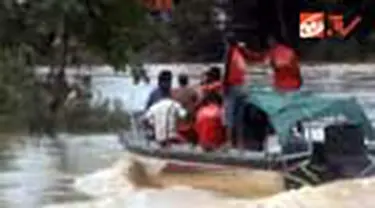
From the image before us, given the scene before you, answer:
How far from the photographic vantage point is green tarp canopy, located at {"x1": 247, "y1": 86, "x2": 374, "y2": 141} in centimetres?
1405

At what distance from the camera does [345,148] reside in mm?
13625

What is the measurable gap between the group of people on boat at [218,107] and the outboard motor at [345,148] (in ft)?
3.52

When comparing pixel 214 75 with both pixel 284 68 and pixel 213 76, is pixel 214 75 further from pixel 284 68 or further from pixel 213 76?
pixel 284 68

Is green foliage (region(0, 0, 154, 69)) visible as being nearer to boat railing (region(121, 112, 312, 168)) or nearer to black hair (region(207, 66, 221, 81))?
boat railing (region(121, 112, 312, 168))

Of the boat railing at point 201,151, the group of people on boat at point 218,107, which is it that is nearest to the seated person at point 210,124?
the group of people on boat at point 218,107

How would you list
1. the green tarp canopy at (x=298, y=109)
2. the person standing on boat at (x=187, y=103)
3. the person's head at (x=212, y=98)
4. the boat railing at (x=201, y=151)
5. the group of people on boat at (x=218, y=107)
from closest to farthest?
the boat railing at (x=201, y=151) → the green tarp canopy at (x=298, y=109) → the group of people on boat at (x=218, y=107) → the person's head at (x=212, y=98) → the person standing on boat at (x=187, y=103)

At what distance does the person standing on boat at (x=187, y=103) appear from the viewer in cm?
1547

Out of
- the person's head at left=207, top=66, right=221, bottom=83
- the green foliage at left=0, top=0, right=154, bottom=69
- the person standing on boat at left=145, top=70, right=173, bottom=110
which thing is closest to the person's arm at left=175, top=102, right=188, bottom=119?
the person standing on boat at left=145, top=70, right=173, bottom=110

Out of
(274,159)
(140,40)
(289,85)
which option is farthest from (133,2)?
(289,85)

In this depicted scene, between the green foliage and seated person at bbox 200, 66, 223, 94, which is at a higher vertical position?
the green foliage

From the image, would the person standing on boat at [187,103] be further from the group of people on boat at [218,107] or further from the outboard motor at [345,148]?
the outboard motor at [345,148]

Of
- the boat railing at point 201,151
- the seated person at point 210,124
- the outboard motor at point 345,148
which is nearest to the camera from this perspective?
the outboard motor at point 345,148

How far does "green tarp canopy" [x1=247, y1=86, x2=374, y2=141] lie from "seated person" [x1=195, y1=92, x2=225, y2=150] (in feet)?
1.75

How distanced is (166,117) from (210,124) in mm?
683
